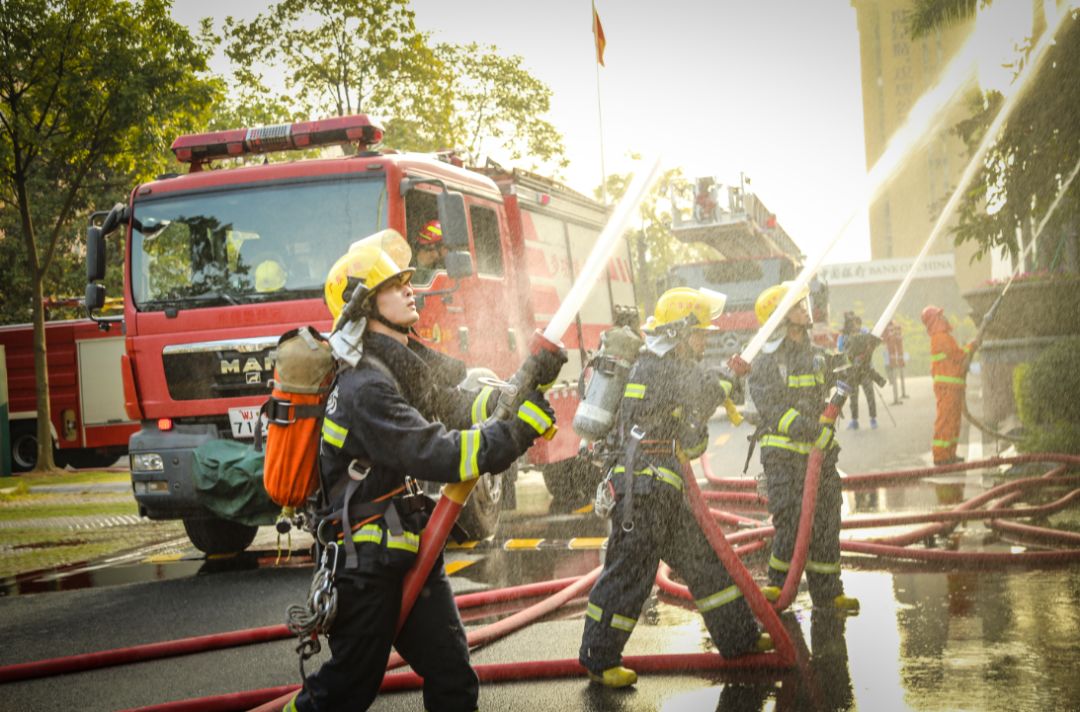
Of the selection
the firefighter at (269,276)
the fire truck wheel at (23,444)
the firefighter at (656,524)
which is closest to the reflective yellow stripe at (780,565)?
the firefighter at (656,524)

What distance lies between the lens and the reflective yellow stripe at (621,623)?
4.61 meters

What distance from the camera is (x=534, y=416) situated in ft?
10.6

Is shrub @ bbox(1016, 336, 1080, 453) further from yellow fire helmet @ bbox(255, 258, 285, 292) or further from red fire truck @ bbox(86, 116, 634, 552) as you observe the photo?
yellow fire helmet @ bbox(255, 258, 285, 292)

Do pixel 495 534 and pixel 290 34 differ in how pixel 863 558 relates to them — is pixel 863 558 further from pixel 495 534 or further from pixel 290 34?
pixel 290 34

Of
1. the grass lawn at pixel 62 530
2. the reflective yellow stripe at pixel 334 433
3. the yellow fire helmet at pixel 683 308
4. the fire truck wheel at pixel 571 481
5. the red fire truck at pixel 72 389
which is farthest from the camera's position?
the red fire truck at pixel 72 389

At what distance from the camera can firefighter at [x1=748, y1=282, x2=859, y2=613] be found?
5.73 metres

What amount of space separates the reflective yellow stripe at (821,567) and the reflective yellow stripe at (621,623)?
152cm

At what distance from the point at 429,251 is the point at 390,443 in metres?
4.54

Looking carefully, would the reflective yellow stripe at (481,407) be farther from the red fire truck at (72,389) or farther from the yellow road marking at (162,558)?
the red fire truck at (72,389)

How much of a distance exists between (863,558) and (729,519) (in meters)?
1.07

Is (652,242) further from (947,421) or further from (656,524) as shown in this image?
(656,524)

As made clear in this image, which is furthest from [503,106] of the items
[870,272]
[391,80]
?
[870,272]

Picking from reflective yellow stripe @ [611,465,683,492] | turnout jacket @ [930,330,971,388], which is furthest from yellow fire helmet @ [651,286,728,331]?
turnout jacket @ [930,330,971,388]

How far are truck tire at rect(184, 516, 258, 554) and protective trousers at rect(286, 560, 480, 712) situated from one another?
5.62 meters
